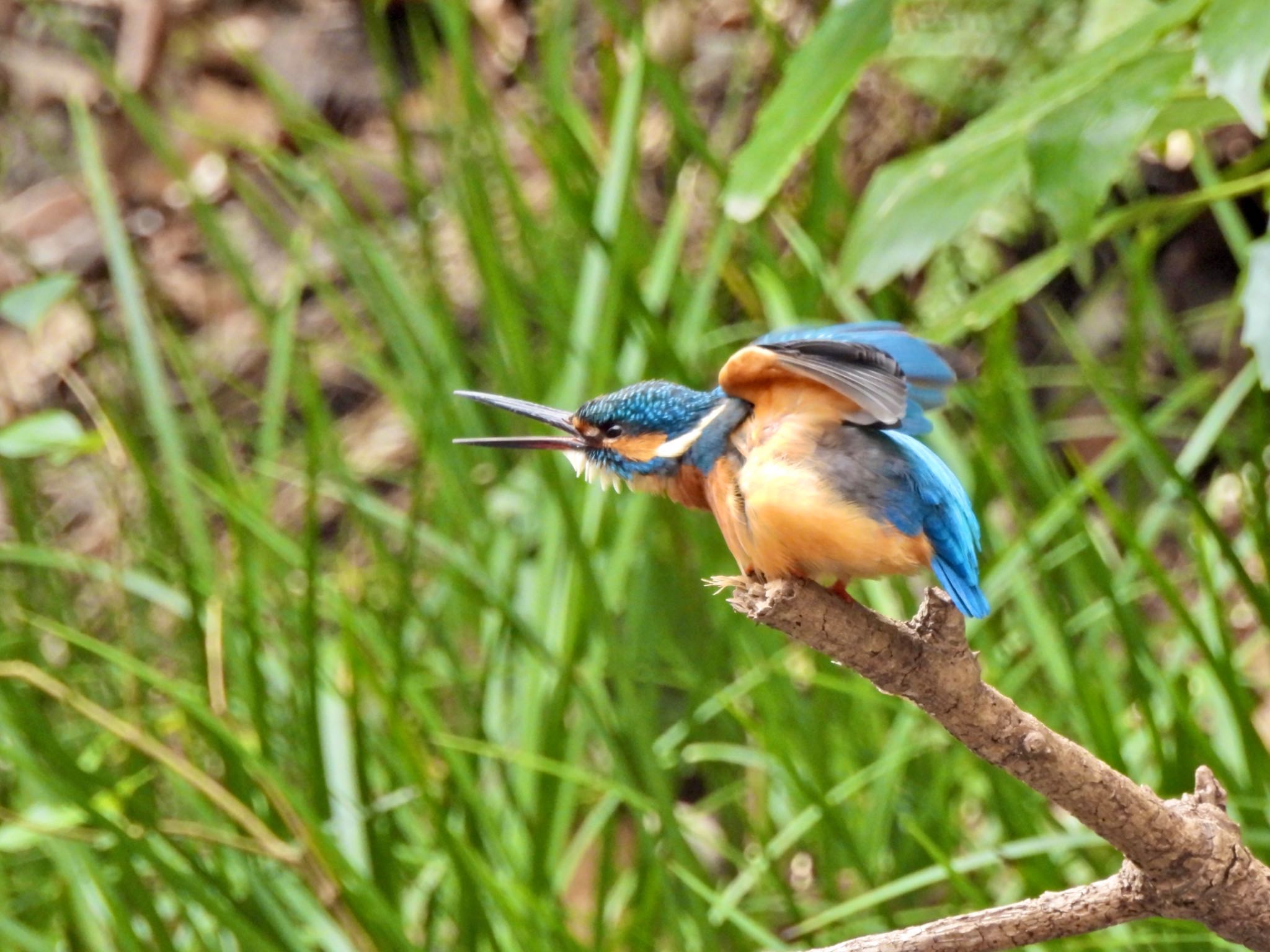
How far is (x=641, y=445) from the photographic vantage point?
1.09 metres

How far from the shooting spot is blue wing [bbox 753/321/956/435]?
978 mm

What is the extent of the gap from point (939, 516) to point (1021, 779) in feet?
0.58

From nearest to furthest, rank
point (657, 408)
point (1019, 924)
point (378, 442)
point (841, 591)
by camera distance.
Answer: point (1019, 924)
point (841, 591)
point (657, 408)
point (378, 442)

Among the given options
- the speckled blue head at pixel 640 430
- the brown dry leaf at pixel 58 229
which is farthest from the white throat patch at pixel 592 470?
the brown dry leaf at pixel 58 229

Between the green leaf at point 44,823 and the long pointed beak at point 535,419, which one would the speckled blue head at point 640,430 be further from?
the green leaf at point 44,823

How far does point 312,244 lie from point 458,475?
1.71 m

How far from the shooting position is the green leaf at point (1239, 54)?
0.92m

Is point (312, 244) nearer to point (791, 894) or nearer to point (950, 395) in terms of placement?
point (950, 395)

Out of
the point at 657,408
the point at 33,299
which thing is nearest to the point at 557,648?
the point at 33,299

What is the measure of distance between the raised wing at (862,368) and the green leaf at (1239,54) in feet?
0.79

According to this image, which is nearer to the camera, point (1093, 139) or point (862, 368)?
point (862, 368)

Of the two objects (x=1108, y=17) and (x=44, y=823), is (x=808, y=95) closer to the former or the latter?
(x=1108, y=17)

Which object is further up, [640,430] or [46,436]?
[46,436]

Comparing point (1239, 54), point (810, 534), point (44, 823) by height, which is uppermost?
point (1239, 54)
